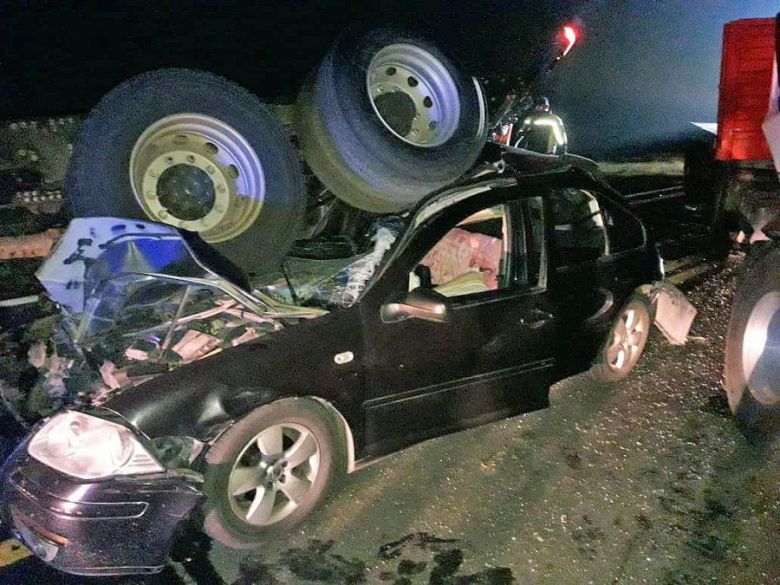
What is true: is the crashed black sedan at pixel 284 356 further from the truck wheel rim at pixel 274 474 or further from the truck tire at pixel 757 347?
the truck tire at pixel 757 347

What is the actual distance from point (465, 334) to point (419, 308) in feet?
1.40

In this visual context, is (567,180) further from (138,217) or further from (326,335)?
(138,217)

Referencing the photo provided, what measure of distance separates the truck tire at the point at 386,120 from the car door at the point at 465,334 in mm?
441

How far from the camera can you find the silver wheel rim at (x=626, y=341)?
447 centimetres

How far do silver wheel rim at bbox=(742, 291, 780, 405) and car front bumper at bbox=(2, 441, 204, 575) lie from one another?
321 centimetres

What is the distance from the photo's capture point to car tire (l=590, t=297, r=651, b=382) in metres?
4.41

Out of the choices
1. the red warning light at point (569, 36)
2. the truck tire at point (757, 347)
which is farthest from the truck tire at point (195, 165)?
the red warning light at point (569, 36)

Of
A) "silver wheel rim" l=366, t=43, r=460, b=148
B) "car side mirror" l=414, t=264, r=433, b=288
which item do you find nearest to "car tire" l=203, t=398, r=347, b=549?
"car side mirror" l=414, t=264, r=433, b=288

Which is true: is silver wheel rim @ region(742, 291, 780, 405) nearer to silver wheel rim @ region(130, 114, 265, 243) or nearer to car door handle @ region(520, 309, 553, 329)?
car door handle @ region(520, 309, 553, 329)

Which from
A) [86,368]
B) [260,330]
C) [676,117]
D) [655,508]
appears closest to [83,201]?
[86,368]

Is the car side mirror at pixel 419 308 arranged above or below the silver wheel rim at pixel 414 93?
below

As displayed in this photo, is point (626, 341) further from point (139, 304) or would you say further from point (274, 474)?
point (139, 304)

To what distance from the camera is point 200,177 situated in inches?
156

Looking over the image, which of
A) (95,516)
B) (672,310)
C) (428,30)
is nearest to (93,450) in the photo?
(95,516)
